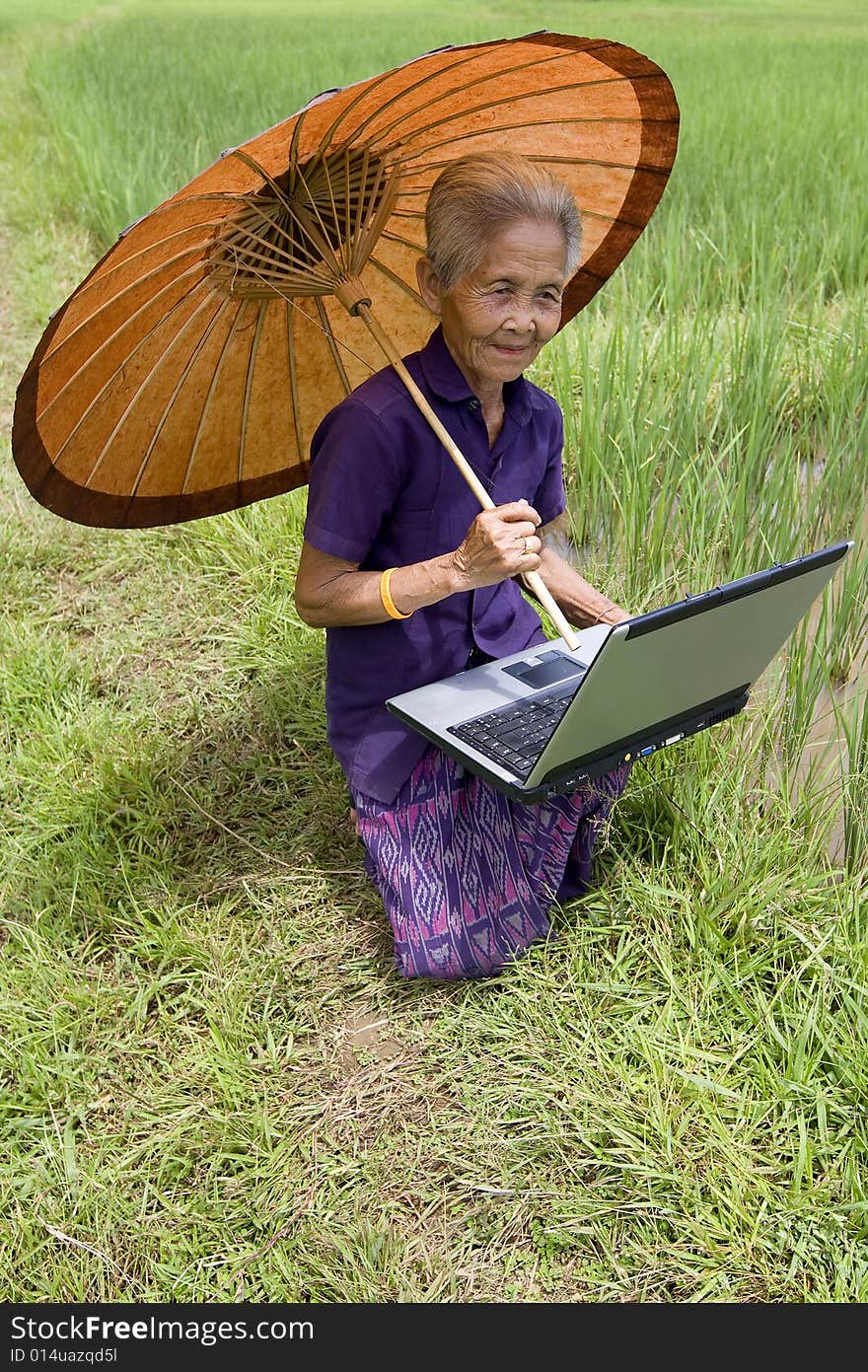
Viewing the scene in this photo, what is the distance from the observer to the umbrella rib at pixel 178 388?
165cm

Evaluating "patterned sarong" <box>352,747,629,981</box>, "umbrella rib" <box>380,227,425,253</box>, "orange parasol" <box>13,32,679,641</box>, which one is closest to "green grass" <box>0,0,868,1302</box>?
"patterned sarong" <box>352,747,629,981</box>

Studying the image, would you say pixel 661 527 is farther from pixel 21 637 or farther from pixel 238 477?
pixel 21 637

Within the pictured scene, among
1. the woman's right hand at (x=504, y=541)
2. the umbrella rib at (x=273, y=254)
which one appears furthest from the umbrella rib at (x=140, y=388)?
the woman's right hand at (x=504, y=541)

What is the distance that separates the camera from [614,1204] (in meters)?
1.47

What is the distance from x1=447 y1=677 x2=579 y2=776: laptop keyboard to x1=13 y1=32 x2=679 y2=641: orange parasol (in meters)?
0.17

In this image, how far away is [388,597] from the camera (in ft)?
5.05

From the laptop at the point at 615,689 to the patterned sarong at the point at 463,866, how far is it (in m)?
0.16

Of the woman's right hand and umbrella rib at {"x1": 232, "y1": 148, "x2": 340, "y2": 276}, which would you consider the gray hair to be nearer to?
umbrella rib at {"x1": 232, "y1": 148, "x2": 340, "y2": 276}

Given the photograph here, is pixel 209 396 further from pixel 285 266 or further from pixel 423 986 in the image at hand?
pixel 423 986

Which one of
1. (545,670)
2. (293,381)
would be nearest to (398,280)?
(293,381)

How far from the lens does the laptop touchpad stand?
5.75ft

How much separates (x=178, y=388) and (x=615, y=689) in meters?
0.83

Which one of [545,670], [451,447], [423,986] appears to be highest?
[451,447]

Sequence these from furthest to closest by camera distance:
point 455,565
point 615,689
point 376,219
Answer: point 376,219, point 455,565, point 615,689
